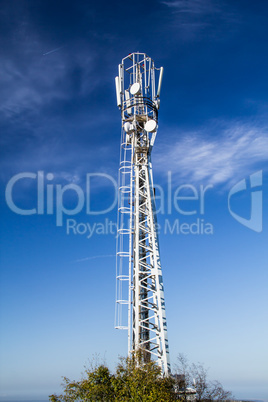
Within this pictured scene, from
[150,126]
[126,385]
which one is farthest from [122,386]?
[150,126]

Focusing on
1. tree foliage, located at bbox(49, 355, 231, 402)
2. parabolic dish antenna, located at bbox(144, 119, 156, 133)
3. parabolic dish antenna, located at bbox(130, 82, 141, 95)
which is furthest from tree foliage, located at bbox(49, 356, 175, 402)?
parabolic dish antenna, located at bbox(130, 82, 141, 95)

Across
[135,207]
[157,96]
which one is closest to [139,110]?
[157,96]

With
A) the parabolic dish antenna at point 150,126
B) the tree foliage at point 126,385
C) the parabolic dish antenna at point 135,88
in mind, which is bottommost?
the tree foliage at point 126,385

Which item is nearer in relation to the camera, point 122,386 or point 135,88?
point 122,386

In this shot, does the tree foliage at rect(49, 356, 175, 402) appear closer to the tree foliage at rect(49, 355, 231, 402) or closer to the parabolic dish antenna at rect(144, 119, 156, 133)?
the tree foliage at rect(49, 355, 231, 402)

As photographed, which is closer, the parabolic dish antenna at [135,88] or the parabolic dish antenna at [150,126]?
the parabolic dish antenna at [150,126]

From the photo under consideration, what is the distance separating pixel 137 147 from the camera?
167ft

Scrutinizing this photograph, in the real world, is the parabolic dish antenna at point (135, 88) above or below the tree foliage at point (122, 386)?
above

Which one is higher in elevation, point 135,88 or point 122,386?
point 135,88

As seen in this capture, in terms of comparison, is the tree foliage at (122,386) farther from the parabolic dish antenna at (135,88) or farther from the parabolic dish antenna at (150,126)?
the parabolic dish antenna at (135,88)

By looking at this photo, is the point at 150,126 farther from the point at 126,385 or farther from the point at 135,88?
the point at 126,385

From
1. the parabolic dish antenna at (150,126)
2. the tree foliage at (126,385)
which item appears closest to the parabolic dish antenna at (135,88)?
the parabolic dish antenna at (150,126)

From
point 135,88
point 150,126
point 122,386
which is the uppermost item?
point 135,88

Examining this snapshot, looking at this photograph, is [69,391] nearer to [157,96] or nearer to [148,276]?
[148,276]
